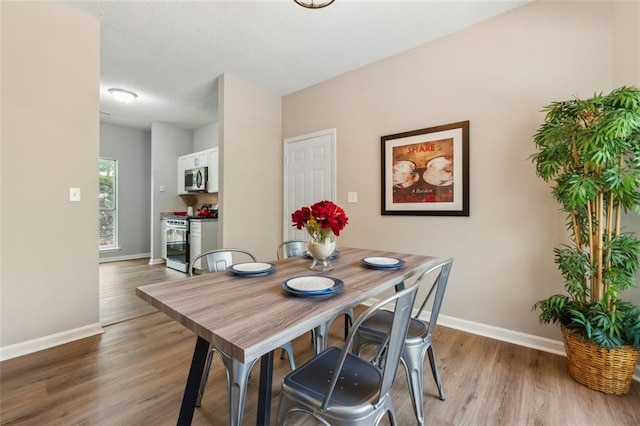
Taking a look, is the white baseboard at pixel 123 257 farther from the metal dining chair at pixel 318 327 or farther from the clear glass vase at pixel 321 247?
the clear glass vase at pixel 321 247

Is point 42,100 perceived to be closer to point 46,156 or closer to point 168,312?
point 46,156

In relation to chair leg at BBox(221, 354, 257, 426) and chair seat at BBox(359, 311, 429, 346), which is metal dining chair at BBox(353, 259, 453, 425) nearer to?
chair seat at BBox(359, 311, 429, 346)

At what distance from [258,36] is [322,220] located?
6.84 ft

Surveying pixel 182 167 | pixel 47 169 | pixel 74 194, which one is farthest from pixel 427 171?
pixel 182 167

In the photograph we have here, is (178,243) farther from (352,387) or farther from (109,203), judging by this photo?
(352,387)

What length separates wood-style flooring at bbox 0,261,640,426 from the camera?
4.73 feet

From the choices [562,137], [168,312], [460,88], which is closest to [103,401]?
[168,312]

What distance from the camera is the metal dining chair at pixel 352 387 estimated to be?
0.90 meters

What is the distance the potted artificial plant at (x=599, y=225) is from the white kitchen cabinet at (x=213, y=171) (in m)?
4.47

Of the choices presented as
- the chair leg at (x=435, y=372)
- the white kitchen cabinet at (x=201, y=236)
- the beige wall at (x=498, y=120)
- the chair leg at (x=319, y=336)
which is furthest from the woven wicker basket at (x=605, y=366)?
the white kitchen cabinet at (x=201, y=236)

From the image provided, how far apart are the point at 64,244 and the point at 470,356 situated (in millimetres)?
3296

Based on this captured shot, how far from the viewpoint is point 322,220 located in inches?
58.6

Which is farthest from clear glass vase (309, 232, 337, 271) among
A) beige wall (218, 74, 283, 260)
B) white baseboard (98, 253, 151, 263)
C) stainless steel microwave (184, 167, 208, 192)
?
white baseboard (98, 253, 151, 263)

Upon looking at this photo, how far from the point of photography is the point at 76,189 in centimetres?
228
